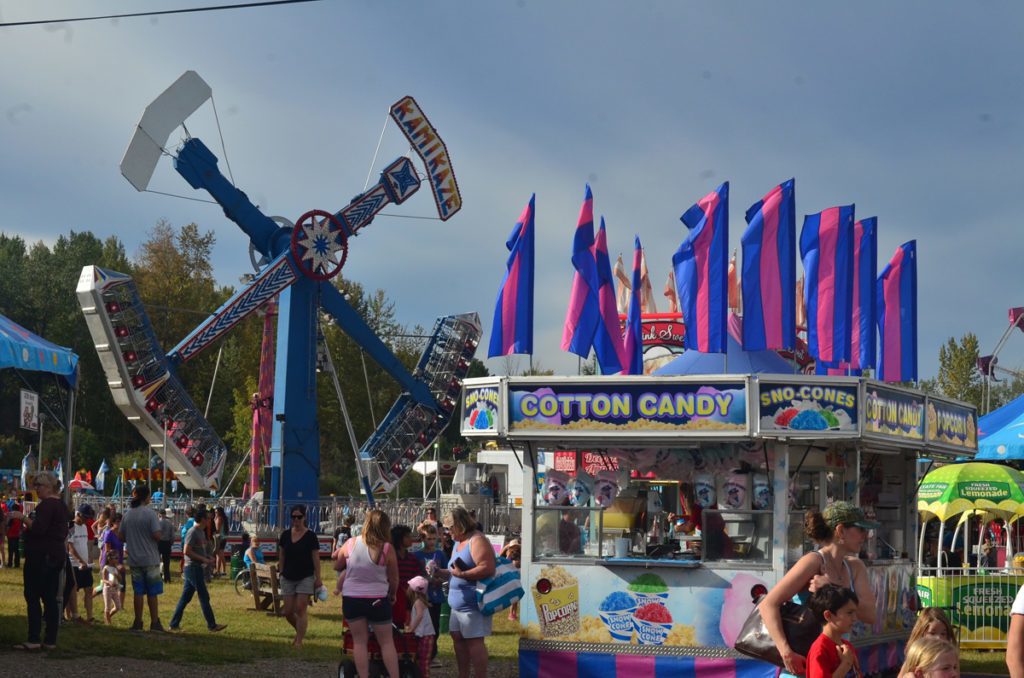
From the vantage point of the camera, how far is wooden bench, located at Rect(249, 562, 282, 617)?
17.9 metres

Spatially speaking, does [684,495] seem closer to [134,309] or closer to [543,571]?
[543,571]

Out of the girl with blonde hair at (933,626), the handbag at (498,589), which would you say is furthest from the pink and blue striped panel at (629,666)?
the girl with blonde hair at (933,626)

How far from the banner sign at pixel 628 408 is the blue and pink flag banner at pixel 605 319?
4.51ft

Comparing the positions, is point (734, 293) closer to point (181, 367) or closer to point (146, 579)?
point (146, 579)

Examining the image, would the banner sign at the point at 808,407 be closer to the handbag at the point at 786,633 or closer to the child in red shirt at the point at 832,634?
the handbag at the point at 786,633

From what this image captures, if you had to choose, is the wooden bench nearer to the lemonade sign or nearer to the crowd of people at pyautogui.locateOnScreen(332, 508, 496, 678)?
the crowd of people at pyautogui.locateOnScreen(332, 508, 496, 678)

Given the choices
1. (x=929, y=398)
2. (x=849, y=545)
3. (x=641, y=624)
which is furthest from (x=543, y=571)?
(x=849, y=545)

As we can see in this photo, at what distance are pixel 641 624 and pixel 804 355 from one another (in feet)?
38.1

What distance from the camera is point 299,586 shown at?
13.3 meters

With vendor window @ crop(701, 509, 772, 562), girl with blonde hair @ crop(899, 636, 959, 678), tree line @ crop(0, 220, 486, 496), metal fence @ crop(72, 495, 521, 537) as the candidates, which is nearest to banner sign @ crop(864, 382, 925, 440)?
vendor window @ crop(701, 509, 772, 562)

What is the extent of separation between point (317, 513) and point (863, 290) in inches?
830

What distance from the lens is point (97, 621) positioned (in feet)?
51.7

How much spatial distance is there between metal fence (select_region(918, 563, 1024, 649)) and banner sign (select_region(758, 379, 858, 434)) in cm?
610

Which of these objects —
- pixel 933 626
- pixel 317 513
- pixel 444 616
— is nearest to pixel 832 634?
pixel 933 626
